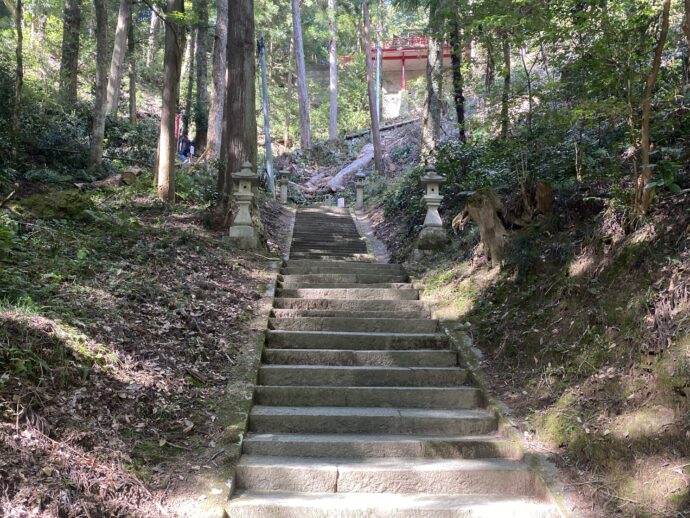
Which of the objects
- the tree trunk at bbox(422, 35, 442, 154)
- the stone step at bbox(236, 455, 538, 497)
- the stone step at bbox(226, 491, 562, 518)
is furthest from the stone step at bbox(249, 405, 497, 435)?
the tree trunk at bbox(422, 35, 442, 154)

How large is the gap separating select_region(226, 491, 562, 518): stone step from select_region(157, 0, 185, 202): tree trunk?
8.11m

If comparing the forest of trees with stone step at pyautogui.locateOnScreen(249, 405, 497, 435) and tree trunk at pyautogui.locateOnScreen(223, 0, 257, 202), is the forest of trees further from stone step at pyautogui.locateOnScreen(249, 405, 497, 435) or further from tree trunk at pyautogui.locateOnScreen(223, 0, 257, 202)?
stone step at pyautogui.locateOnScreen(249, 405, 497, 435)

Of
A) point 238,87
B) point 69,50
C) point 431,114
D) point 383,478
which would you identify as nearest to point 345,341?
point 383,478

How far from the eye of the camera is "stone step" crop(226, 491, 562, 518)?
3.59 metres

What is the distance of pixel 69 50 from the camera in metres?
14.3

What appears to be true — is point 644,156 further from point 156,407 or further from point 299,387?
point 156,407

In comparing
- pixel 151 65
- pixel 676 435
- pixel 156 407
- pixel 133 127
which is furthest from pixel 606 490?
pixel 151 65

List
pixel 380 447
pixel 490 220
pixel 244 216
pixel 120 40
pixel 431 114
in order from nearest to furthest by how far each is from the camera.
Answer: pixel 380 447, pixel 490 220, pixel 244 216, pixel 120 40, pixel 431 114

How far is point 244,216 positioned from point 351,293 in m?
2.85

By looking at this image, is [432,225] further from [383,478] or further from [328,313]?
[383,478]

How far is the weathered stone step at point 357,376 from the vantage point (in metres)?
5.29

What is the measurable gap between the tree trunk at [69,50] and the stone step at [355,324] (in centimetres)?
1114

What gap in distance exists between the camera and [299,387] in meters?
4.99

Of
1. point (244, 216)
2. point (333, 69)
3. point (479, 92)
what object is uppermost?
point (333, 69)
